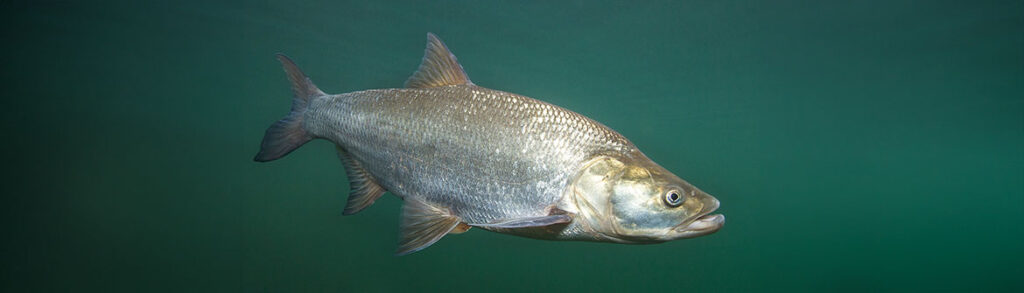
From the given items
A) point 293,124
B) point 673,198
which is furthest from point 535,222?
point 293,124

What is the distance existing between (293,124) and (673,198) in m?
Result: 2.54

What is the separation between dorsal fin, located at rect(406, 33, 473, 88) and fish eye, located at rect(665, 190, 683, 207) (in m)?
1.25

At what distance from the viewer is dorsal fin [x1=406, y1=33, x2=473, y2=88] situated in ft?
7.68

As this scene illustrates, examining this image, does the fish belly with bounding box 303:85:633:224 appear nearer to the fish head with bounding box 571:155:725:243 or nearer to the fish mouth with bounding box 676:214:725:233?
the fish head with bounding box 571:155:725:243

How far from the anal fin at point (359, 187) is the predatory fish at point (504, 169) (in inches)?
4.2

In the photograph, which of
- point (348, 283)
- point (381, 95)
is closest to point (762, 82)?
point (348, 283)

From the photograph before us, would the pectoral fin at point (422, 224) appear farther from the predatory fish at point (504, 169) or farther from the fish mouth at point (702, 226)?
the fish mouth at point (702, 226)

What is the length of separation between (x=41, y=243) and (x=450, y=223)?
14.4 m

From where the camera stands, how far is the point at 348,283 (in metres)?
9.59

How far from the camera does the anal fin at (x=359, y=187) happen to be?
257 centimetres

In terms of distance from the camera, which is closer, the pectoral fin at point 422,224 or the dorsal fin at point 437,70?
the pectoral fin at point 422,224

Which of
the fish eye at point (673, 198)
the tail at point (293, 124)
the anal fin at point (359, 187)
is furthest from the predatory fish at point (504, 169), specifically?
the tail at point (293, 124)

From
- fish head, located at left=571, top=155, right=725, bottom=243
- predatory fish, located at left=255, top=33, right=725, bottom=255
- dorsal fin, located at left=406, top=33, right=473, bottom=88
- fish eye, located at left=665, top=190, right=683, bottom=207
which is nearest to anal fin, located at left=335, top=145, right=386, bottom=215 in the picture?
predatory fish, located at left=255, top=33, right=725, bottom=255

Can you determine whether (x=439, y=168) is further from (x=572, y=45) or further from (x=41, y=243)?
(x=41, y=243)
